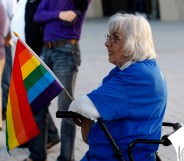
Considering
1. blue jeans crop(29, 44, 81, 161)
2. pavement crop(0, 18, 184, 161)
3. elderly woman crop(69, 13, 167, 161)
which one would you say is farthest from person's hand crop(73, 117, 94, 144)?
pavement crop(0, 18, 184, 161)

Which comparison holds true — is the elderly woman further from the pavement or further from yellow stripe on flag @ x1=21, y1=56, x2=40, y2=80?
the pavement

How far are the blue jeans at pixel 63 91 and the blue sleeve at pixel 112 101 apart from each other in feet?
6.54

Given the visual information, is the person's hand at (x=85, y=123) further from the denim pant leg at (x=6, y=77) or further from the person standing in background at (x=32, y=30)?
the denim pant leg at (x=6, y=77)

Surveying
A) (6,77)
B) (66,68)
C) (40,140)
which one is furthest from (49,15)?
(6,77)

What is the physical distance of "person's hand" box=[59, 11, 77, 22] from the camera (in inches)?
200

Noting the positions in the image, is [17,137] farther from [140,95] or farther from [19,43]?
[140,95]

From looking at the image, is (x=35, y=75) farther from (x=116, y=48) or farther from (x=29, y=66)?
(x=116, y=48)

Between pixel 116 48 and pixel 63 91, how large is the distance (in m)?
1.89

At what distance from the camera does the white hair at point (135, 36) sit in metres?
3.25

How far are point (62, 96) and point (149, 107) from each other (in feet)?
6.80

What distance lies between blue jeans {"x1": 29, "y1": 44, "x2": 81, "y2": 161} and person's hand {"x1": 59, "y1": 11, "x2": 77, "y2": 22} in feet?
0.81

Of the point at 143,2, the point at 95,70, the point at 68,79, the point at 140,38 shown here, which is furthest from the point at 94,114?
the point at 143,2

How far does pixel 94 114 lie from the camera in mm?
3191

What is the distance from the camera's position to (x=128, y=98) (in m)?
3.17
